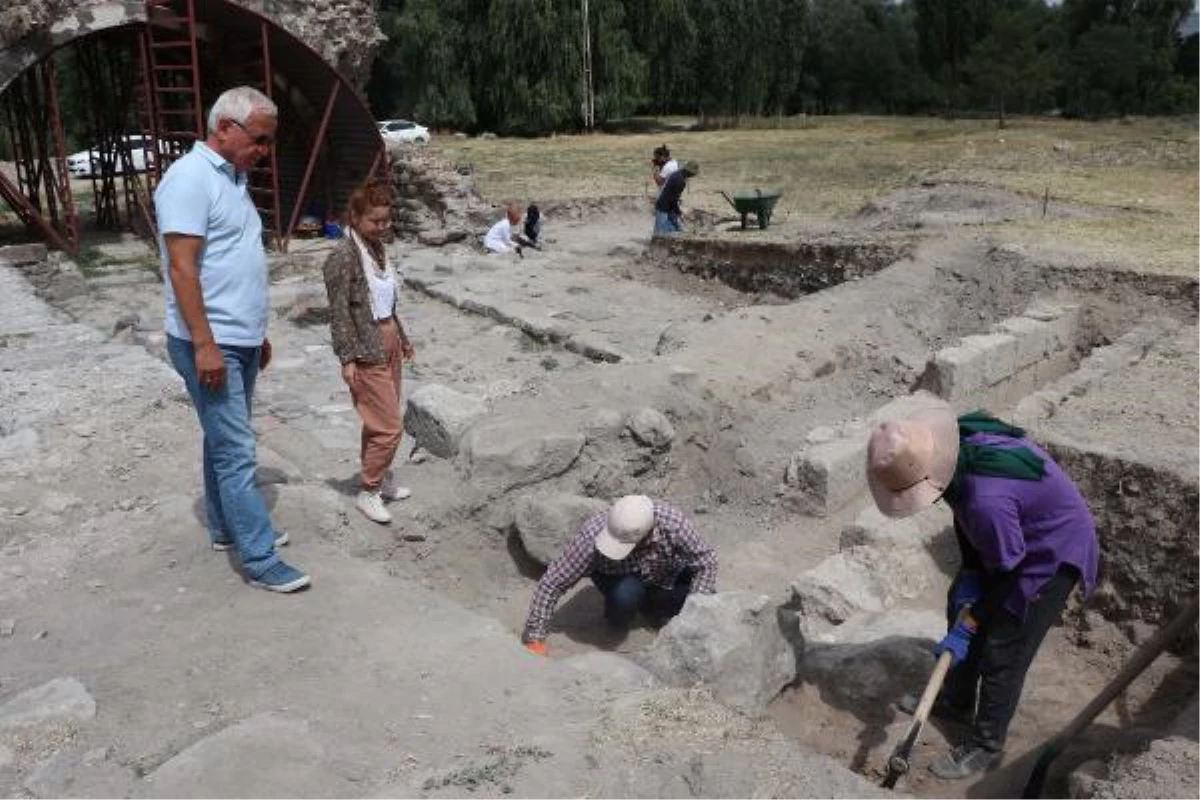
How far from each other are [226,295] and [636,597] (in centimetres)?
221

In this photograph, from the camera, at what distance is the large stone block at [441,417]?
20.1ft

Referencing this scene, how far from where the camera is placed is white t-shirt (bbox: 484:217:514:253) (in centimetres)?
1446

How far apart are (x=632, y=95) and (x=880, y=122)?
949 centimetres

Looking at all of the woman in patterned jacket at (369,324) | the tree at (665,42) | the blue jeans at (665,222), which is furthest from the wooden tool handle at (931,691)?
the tree at (665,42)

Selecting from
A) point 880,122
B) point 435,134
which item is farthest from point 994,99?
point 435,134

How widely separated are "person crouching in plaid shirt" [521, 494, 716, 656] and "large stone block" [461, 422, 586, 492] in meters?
1.21

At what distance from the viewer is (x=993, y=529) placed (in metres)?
3.27

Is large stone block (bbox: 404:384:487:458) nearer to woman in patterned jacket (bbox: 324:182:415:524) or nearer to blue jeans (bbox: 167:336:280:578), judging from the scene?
woman in patterned jacket (bbox: 324:182:415:524)

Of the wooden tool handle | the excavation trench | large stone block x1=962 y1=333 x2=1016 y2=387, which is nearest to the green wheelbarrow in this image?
the excavation trench

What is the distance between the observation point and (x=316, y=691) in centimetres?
344

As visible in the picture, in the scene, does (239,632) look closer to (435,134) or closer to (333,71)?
(333,71)

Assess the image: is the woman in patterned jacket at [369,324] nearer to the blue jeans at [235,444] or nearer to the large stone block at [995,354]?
the blue jeans at [235,444]

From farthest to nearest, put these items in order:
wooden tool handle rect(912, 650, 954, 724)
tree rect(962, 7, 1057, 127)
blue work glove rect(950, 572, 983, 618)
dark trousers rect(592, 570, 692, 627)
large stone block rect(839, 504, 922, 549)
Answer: tree rect(962, 7, 1057, 127) → large stone block rect(839, 504, 922, 549) → dark trousers rect(592, 570, 692, 627) → blue work glove rect(950, 572, 983, 618) → wooden tool handle rect(912, 650, 954, 724)

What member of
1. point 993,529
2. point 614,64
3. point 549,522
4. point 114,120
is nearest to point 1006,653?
point 993,529
